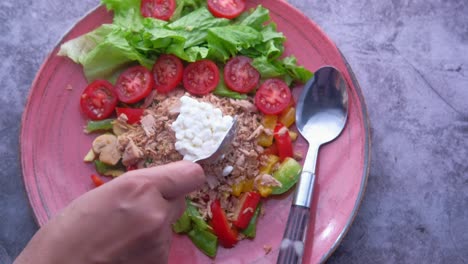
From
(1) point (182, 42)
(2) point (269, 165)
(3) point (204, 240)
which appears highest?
(1) point (182, 42)

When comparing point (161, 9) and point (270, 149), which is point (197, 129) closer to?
point (270, 149)

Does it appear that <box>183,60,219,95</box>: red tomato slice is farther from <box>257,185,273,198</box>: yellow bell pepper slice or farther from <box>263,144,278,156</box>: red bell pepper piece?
<box>257,185,273,198</box>: yellow bell pepper slice

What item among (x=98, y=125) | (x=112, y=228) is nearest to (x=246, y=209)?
(x=98, y=125)

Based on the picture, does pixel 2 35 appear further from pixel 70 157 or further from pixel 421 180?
pixel 421 180

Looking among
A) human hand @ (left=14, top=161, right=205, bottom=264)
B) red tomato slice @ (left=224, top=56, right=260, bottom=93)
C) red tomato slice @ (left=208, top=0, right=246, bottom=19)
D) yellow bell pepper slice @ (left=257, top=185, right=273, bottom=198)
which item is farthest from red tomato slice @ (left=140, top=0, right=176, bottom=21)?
human hand @ (left=14, top=161, right=205, bottom=264)

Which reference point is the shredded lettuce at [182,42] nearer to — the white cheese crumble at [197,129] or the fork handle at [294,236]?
the white cheese crumble at [197,129]

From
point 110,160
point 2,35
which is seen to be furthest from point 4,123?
point 110,160
